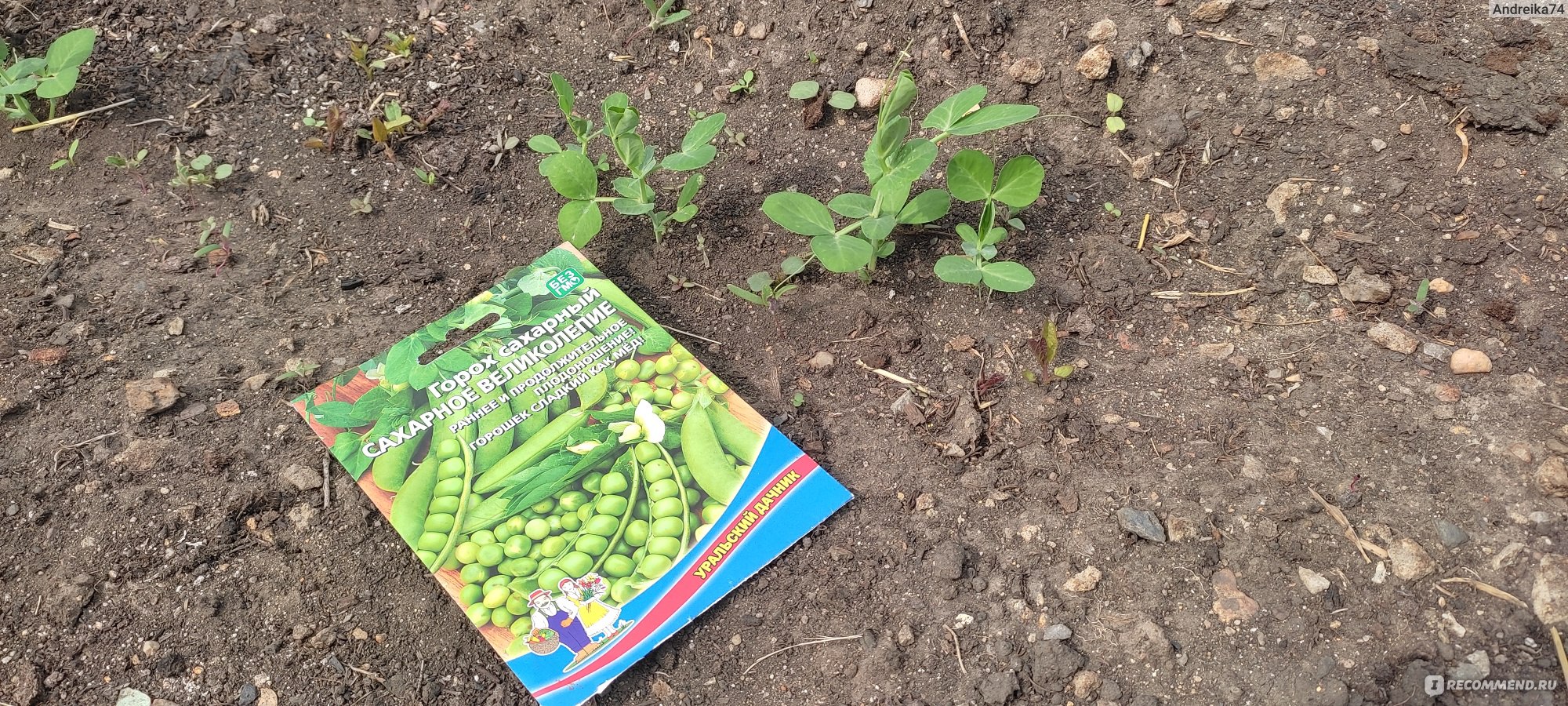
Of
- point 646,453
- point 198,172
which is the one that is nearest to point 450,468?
point 646,453

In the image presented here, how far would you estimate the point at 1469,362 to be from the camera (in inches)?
48.1

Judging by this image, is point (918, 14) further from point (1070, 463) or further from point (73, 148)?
point (73, 148)

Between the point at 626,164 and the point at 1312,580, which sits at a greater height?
the point at 626,164

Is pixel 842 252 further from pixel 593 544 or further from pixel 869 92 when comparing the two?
pixel 593 544

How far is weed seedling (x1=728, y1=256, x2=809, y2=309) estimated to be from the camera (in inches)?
55.6

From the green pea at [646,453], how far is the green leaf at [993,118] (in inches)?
25.3

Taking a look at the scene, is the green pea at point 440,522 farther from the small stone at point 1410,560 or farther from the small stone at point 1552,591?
the small stone at point 1552,591

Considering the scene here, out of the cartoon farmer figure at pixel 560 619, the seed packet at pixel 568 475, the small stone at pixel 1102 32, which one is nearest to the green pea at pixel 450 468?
the seed packet at pixel 568 475

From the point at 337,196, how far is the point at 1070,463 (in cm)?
134

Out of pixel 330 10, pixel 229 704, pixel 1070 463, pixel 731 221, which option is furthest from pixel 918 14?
pixel 229 704

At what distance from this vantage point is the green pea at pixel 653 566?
3.95 ft

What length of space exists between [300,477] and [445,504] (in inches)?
8.4

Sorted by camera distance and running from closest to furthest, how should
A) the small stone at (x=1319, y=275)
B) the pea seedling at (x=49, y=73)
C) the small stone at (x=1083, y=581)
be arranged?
the small stone at (x=1083, y=581), the small stone at (x=1319, y=275), the pea seedling at (x=49, y=73)

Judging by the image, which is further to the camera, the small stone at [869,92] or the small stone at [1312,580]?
the small stone at [869,92]
